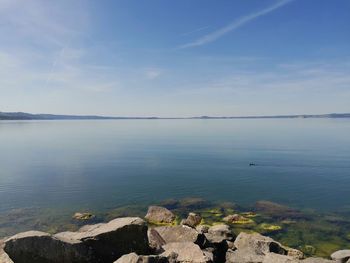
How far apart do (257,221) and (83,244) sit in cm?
2232

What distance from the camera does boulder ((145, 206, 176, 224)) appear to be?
3394cm

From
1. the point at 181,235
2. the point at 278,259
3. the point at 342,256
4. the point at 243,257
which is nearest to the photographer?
the point at 278,259

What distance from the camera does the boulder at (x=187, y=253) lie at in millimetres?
16703

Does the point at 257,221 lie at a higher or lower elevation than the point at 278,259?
lower

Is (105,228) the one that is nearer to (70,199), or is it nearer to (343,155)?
(70,199)

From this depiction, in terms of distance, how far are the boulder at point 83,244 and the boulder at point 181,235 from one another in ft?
13.9

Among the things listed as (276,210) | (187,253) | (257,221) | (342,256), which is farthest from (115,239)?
(276,210)

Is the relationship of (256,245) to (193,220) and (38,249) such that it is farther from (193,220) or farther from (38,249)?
(38,249)

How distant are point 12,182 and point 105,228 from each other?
138ft

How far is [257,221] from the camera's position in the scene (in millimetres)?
34719

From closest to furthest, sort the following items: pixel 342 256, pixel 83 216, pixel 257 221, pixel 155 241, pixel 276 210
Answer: pixel 155 241
pixel 342 256
pixel 257 221
pixel 83 216
pixel 276 210

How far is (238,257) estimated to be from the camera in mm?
19500

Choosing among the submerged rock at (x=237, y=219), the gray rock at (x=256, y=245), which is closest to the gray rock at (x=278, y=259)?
the gray rock at (x=256, y=245)

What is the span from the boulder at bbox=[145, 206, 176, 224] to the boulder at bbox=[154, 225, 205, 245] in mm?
9268
